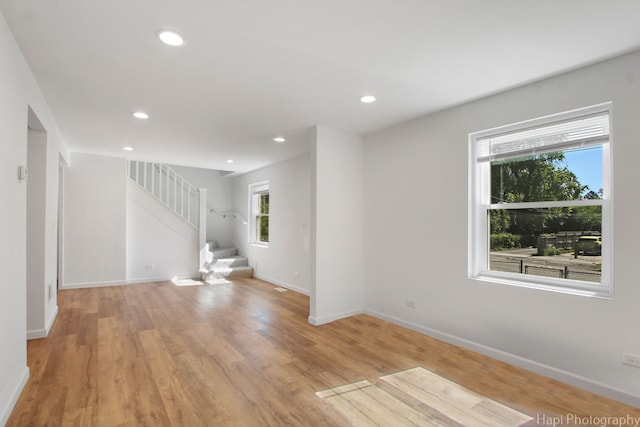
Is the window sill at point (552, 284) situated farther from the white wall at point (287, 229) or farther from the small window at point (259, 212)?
the small window at point (259, 212)

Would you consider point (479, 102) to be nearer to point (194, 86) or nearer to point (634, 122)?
point (634, 122)

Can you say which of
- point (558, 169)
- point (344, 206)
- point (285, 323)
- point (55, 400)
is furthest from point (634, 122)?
point (55, 400)

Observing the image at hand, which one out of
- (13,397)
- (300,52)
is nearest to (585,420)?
(300,52)

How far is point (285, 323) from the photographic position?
405 centimetres

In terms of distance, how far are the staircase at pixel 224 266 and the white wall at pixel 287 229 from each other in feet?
0.76

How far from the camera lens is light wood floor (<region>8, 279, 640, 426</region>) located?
2.18 meters

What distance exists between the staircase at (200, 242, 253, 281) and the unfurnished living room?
82.5 inches

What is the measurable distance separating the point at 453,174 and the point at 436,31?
5.53 ft

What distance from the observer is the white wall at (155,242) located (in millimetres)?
6477

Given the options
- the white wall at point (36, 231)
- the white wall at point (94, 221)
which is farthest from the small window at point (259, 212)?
the white wall at point (36, 231)

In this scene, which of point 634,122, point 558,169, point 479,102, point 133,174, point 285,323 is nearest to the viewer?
point 634,122

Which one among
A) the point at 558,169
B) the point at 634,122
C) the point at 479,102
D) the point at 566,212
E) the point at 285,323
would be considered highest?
the point at 479,102

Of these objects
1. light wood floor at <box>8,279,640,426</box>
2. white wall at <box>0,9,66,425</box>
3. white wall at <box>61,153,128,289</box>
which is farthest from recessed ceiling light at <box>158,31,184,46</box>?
white wall at <box>61,153,128,289</box>

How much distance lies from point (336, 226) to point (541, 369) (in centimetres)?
250
